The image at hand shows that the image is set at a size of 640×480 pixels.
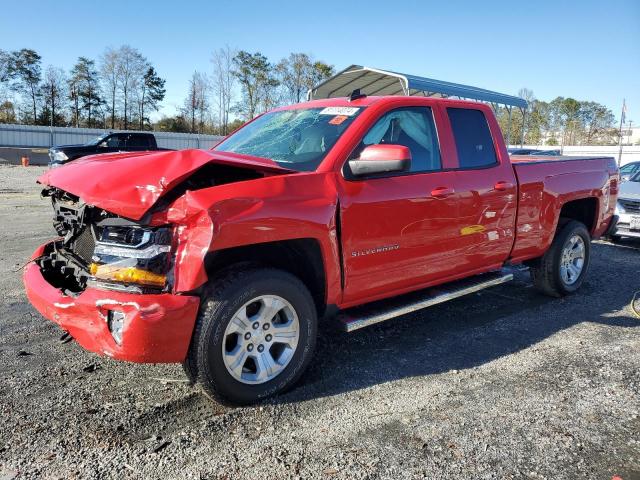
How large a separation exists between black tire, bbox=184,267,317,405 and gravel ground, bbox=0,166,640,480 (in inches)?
5.0

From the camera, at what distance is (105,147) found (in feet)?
61.2

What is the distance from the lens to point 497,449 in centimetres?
273

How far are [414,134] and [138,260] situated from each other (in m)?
2.39

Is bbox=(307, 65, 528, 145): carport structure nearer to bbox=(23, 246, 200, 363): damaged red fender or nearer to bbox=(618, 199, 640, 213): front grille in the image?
bbox=(618, 199, 640, 213): front grille

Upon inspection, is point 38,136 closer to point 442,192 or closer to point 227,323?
point 442,192

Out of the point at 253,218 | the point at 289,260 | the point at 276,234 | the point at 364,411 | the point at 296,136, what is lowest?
the point at 364,411

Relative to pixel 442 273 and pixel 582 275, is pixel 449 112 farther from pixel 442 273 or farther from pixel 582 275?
pixel 582 275

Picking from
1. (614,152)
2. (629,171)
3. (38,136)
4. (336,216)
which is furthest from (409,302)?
(38,136)

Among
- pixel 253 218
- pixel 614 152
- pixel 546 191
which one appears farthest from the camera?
pixel 614 152

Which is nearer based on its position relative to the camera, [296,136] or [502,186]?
[296,136]

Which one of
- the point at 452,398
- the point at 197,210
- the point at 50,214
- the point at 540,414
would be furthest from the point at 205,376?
the point at 50,214

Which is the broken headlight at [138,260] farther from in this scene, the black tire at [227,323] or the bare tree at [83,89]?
the bare tree at [83,89]

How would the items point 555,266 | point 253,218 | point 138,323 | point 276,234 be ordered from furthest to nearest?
point 555,266, point 276,234, point 253,218, point 138,323

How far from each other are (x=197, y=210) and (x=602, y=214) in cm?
504
